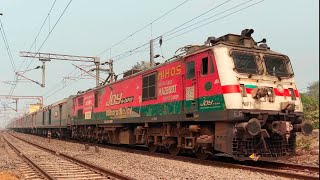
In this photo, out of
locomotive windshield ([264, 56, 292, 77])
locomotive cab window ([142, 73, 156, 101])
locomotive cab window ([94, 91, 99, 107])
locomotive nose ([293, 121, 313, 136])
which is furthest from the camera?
locomotive cab window ([94, 91, 99, 107])

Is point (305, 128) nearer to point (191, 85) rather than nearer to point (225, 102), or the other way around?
point (225, 102)

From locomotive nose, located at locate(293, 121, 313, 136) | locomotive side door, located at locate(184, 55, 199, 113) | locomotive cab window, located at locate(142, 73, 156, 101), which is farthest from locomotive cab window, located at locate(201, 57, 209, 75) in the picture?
locomotive cab window, located at locate(142, 73, 156, 101)

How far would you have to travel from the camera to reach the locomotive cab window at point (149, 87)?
14.8 meters

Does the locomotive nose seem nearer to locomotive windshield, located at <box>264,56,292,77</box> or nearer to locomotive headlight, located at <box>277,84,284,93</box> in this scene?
locomotive headlight, located at <box>277,84,284,93</box>

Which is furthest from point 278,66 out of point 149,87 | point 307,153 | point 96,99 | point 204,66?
point 96,99

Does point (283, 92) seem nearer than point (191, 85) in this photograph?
Yes

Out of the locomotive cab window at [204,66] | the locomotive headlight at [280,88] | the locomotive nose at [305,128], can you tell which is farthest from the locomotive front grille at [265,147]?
the locomotive cab window at [204,66]

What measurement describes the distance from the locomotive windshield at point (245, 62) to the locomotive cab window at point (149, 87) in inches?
180

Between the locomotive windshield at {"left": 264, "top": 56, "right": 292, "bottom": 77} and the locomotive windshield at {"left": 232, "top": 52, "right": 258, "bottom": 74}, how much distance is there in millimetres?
524

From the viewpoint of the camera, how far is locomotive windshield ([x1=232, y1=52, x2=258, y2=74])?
36.1ft

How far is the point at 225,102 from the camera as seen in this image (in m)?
10.3

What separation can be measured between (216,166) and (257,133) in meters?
1.65

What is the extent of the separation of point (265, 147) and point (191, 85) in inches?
127

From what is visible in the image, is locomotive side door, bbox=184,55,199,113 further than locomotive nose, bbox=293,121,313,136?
Yes
